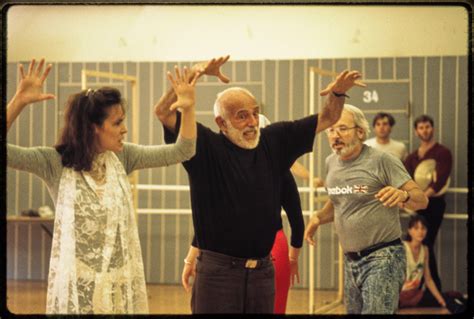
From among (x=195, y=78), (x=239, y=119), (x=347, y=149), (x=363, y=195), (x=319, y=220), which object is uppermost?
(x=195, y=78)

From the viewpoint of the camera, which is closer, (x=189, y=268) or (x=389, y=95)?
(x=189, y=268)

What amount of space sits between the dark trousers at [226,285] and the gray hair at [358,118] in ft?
2.37

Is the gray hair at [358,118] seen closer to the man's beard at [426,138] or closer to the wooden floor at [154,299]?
the wooden floor at [154,299]

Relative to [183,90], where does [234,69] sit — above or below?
above

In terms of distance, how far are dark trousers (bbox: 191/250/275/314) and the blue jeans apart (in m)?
0.54

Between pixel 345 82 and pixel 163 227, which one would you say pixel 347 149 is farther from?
pixel 163 227

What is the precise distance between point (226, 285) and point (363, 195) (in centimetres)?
69

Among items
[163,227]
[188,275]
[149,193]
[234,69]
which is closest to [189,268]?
[188,275]

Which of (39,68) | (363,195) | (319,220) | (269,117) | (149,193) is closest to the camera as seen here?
(39,68)

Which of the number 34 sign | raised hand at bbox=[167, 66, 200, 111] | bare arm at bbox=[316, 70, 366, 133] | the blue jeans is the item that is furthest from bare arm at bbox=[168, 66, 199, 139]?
the number 34 sign

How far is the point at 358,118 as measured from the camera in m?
3.37

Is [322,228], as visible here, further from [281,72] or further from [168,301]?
[281,72]

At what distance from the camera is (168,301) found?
3.37 m

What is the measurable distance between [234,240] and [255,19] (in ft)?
2.82
